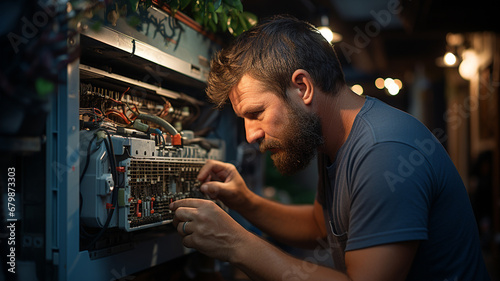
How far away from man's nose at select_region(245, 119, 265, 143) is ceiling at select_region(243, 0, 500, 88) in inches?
21.7

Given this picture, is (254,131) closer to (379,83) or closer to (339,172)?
(339,172)

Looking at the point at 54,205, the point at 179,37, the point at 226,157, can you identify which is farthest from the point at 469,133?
the point at 54,205

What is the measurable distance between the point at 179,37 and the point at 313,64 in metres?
0.44

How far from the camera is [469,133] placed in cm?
654

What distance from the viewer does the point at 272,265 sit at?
100 centimetres

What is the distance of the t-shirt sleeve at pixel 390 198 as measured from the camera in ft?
3.00

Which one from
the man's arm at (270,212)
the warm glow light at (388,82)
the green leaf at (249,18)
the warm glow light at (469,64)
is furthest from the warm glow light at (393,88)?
the green leaf at (249,18)

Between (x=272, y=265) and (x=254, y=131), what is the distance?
16.2 inches

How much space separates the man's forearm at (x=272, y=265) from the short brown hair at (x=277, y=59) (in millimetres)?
433

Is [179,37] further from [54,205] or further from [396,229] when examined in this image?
[396,229]

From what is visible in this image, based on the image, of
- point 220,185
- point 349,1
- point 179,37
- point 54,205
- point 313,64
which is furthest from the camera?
point 349,1

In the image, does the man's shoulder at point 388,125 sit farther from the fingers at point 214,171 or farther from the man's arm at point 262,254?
the fingers at point 214,171

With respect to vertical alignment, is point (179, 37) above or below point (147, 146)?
above

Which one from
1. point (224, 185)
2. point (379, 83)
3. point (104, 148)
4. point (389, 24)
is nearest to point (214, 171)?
point (224, 185)
